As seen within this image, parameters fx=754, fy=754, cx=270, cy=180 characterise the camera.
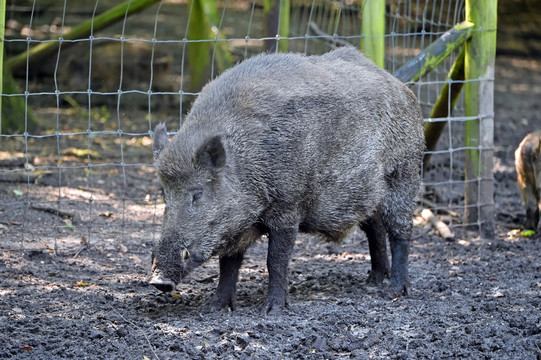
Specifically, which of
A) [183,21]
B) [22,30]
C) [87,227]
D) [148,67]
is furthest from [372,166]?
[183,21]

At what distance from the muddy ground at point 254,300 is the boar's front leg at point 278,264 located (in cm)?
10

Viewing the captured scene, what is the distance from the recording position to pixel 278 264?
14.6 ft

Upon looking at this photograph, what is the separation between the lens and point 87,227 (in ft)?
20.0

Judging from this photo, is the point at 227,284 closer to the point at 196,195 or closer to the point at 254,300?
the point at 254,300

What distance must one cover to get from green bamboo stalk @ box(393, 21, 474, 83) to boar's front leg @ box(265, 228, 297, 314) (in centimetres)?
216

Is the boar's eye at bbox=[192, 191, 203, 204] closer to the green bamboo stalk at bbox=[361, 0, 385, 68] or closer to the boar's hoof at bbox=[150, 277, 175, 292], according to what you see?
the boar's hoof at bbox=[150, 277, 175, 292]

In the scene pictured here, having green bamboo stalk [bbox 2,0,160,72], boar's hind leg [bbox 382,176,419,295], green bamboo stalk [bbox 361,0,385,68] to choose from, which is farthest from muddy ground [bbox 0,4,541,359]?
green bamboo stalk [bbox 2,0,160,72]

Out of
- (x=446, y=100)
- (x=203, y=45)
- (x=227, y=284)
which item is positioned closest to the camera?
(x=227, y=284)

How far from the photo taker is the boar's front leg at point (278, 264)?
4.41 meters

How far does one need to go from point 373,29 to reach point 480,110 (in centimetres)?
119

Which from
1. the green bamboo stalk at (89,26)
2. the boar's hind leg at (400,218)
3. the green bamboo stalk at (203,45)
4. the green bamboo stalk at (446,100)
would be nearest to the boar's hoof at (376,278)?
the boar's hind leg at (400,218)

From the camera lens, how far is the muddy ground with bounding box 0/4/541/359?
3.88 m

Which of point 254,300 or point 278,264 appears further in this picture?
point 254,300

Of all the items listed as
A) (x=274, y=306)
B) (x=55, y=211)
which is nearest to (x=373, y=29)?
(x=274, y=306)
